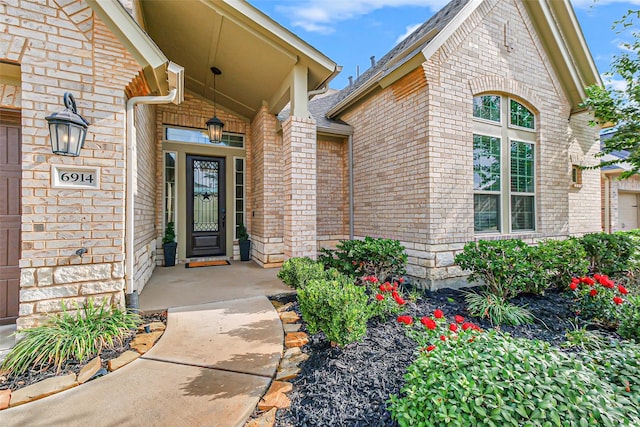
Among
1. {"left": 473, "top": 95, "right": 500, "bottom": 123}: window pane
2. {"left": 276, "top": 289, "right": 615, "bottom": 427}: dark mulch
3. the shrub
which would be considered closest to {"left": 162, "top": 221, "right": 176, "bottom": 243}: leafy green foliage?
{"left": 276, "top": 289, "right": 615, "bottom": 427}: dark mulch

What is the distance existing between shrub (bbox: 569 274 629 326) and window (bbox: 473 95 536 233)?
1.83m

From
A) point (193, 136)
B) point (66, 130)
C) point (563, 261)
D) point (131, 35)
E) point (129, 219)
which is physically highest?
point (131, 35)

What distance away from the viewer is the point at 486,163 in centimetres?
522

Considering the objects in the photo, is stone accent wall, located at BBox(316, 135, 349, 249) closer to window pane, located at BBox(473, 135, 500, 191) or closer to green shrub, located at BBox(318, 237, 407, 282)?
green shrub, located at BBox(318, 237, 407, 282)

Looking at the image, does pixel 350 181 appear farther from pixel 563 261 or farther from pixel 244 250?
pixel 563 261

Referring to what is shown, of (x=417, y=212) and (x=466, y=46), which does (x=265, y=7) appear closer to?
(x=466, y=46)

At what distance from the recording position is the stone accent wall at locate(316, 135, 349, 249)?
6898 mm

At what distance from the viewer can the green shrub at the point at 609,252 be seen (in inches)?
192

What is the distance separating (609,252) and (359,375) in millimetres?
5776

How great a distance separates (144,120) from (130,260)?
8.42 ft

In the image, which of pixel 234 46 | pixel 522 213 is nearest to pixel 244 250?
pixel 234 46

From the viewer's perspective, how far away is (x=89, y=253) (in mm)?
2918

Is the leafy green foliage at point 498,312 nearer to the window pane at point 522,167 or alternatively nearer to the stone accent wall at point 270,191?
the window pane at point 522,167

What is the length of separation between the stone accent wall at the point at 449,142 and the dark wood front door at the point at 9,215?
537 cm
